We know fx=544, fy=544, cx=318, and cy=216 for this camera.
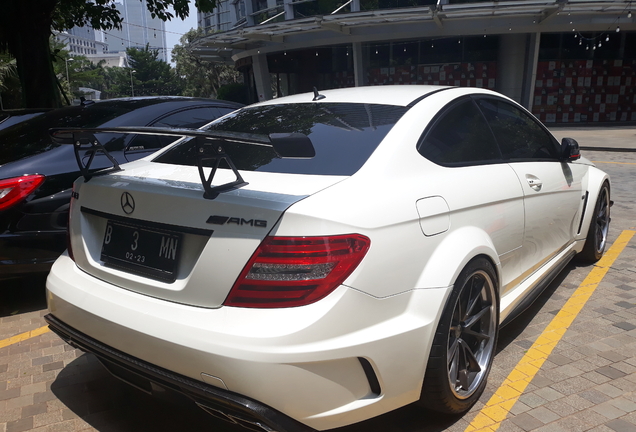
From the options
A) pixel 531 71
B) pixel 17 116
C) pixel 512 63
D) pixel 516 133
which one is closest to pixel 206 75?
pixel 512 63

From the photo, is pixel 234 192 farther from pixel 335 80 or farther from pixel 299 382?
pixel 335 80

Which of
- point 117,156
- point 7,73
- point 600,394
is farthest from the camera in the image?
point 7,73

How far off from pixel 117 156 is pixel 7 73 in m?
27.7

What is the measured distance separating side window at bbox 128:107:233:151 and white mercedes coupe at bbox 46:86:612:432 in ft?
6.32

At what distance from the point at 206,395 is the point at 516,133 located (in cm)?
260

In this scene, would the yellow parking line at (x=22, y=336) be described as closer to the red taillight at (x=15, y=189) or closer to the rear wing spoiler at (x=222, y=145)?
the red taillight at (x=15, y=189)

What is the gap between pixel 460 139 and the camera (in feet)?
9.52

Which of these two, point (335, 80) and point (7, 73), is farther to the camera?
point (335, 80)

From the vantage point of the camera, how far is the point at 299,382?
1.89 m

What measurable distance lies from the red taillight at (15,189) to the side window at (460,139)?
2918mm

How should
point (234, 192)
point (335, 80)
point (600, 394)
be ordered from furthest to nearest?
point (335, 80), point (600, 394), point (234, 192)

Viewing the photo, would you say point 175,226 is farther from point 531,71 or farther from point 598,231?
point 531,71

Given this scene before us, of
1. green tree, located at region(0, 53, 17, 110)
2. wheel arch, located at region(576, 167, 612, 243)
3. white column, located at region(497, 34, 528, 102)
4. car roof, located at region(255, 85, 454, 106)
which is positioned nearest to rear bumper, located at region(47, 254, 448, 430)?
car roof, located at region(255, 85, 454, 106)

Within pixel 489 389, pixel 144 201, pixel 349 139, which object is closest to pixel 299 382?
pixel 144 201
